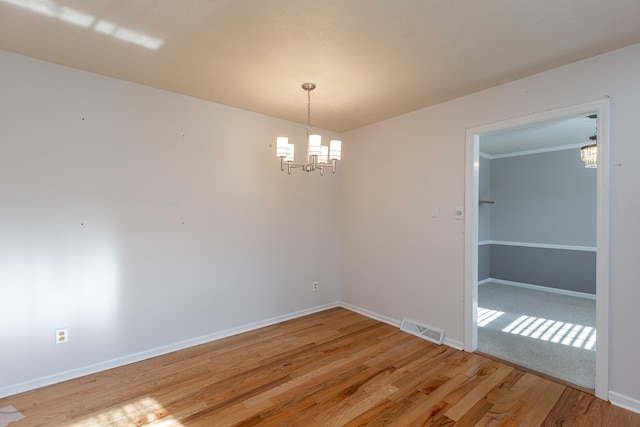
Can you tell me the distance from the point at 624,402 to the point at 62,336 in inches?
174

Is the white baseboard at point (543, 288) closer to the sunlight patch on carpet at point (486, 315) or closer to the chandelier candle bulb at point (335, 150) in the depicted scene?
the sunlight patch on carpet at point (486, 315)

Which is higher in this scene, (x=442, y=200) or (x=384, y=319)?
(x=442, y=200)

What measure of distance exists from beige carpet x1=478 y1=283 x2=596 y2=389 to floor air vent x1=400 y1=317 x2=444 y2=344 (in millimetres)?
411

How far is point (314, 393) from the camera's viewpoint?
238 cm

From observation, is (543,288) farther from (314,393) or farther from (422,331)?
(314,393)

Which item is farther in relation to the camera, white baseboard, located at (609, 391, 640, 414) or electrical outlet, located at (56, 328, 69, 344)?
electrical outlet, located at (56, 328, 69, 344)

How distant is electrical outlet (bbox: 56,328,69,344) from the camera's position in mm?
2516

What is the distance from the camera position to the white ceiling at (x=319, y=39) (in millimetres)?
1807

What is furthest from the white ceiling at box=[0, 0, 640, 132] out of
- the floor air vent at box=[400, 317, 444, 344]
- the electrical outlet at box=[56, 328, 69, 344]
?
the floor air vent at box=[400, 317, 444, 344]

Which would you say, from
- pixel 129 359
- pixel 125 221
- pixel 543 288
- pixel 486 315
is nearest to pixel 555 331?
pixel 486 315

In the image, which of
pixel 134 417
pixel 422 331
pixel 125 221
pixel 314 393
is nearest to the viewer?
pixel 134 417

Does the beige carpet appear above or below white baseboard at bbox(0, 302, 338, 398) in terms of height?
below

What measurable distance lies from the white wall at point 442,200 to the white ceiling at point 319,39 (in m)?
0.22

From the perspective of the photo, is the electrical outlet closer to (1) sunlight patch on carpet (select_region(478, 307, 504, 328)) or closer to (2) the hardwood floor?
(2) the hardwood floor
